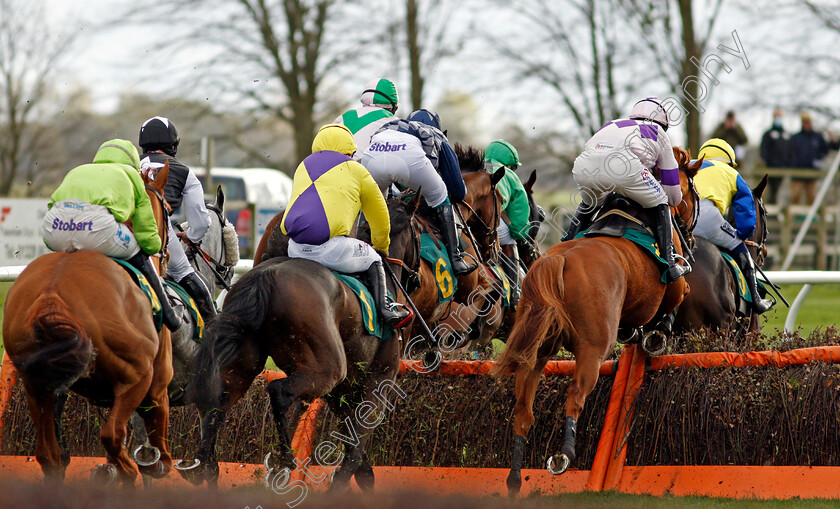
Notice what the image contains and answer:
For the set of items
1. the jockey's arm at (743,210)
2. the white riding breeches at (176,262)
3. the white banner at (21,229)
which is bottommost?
the white banner at (21,229)

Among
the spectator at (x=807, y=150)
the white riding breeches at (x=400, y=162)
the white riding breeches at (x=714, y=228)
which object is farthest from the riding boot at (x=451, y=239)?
the spectator at (x=807, y=150)

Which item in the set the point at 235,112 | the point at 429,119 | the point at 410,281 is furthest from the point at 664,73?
the point at 410,281

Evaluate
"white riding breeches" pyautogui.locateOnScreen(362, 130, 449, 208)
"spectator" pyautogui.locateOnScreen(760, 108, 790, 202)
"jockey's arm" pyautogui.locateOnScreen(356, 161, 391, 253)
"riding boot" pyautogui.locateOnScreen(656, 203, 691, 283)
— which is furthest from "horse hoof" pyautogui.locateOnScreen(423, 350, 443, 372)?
"spectator" pyautogui.locateOnScreen(760, 108, 790, 202)

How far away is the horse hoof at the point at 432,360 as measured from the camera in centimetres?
621

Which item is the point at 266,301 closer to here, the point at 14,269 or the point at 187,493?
the point at 187,493

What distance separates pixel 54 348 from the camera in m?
4.32

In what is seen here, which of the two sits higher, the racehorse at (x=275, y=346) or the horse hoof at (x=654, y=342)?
the racehorse at (x=275, y=346)

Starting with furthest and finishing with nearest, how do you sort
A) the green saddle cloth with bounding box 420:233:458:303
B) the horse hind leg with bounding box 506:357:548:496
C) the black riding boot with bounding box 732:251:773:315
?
the black riding boot with bounding box 732:251:773:315 → the green saddle cloth with bounding box 420:233:458:303 → the horse hind leg with bounding box 506:357:548:496

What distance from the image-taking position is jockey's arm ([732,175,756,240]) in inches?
306

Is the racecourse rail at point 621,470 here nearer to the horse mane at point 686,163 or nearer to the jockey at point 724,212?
the horse mane at point 686,163

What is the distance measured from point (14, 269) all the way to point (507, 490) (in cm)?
349

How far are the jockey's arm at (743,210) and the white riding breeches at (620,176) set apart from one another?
1799 millimetres

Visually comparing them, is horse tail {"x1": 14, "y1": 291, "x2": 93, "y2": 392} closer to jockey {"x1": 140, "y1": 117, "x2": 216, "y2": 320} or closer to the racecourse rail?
the racecourse rail

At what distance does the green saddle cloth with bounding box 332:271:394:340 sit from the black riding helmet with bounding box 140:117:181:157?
6.77 ft
